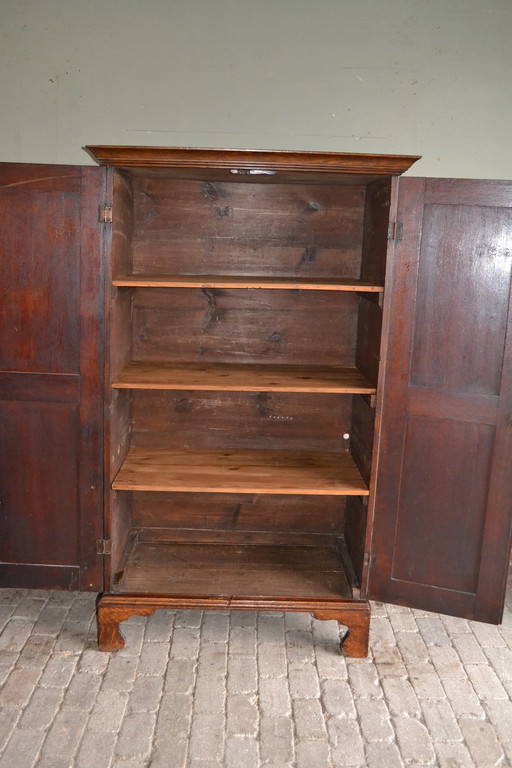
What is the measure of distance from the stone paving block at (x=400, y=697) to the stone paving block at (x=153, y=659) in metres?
0.92

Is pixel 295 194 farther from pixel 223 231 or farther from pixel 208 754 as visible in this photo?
pixel 208 754

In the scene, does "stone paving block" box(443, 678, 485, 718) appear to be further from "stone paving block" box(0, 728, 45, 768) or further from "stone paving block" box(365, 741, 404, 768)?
"stone paving block" box(0, 728, 45, 768)

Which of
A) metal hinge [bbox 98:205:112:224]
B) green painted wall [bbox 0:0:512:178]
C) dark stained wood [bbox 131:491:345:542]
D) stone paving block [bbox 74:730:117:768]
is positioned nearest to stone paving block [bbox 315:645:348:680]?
dark stained wood [bbox 131:491:345:542]

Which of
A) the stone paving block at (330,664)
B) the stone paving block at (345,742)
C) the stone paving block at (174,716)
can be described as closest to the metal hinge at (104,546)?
the stone paving block at (174,716)

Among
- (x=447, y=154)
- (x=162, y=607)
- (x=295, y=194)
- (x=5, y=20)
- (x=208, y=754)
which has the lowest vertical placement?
(x=208, y=754)

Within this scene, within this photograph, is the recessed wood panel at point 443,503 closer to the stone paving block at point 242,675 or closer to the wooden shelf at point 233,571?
the wooden shelf at point 233,571

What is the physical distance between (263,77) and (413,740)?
10.0 feet

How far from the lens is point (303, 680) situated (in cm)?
268

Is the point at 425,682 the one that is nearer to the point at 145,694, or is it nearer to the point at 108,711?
the point at 145,694

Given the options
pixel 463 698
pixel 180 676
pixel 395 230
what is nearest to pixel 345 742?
pixel 463 698

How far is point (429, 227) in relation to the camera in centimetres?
262

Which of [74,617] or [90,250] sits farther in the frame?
[74,617]

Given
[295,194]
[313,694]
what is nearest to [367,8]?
[295,194]

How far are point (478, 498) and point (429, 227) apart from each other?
3.83ft
